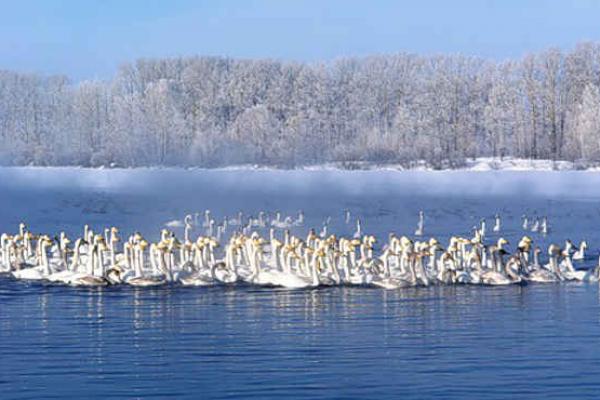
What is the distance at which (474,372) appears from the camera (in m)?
17.4

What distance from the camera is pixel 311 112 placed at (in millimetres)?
133750

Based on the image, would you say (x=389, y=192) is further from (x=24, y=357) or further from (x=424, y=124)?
(x=24, y=357)

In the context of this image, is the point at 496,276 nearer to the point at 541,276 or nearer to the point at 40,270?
the point at 541,276

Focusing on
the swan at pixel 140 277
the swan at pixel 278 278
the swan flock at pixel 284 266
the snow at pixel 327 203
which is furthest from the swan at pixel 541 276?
the snow at pixel 327 203

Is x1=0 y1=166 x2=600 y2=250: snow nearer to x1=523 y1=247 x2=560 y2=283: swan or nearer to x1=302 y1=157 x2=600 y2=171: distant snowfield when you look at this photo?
x1=302 y1=157 x2=600 y2=171: distant snowfield

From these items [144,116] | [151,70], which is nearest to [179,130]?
[144,116]

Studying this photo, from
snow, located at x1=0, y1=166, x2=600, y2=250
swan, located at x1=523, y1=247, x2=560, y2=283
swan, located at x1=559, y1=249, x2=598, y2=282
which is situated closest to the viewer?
swan, located at x1=523, y1=247, x2=560, y2=283

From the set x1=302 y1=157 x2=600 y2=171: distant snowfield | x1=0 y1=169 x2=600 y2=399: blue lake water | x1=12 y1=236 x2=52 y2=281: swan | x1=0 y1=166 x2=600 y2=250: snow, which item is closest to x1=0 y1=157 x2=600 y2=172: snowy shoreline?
x1=302 y1=157 x2=600 y2=171: distant snowfield

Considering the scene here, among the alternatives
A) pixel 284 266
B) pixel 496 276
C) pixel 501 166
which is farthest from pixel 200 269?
pixel 501 166

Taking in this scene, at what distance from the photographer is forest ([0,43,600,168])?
119312mm

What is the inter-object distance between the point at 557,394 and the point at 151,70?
137 m

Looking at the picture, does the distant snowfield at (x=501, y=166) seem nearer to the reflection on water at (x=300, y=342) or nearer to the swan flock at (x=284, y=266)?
the swan flock at (x=284, y=266)

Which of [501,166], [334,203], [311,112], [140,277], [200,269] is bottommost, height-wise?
[140,277]

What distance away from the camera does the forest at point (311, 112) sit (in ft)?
391
